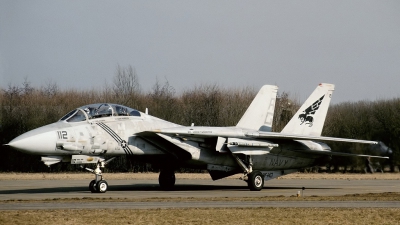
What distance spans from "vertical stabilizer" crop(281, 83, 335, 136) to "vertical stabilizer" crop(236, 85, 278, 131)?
880 mm

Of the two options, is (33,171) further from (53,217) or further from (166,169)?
(53,217)

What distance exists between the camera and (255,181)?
2248 cm

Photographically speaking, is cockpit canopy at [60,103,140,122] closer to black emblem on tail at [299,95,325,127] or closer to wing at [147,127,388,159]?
wing at [147,127,388,159]

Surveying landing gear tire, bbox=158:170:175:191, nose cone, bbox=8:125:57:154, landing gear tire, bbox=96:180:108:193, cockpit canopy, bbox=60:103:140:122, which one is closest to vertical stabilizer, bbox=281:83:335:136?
landing gear tire, bbox=158:170:175:191

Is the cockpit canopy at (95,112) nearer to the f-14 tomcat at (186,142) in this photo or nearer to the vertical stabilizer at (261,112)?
the f-14 tomcat at (186,142)

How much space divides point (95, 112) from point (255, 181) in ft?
21.0

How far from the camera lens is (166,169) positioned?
2303 cm

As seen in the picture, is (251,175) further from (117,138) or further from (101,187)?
(101,187)

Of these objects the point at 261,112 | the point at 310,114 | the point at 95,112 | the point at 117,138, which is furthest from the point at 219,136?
the point at 310,114

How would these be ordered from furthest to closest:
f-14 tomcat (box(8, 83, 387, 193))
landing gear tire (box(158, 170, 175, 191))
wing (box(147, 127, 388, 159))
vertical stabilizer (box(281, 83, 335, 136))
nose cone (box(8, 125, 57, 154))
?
vertical stabilizer (box(281, 83, 335, 136)) → landing gear tire (box(158, 170, 175, 191)) → wing (box(147, 127, 388, 159)) → f-14 tomcat (box(8, 83, 387, 193)) → nose cone (box(8, 125, 57, 154))

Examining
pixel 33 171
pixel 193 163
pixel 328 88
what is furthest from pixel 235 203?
pixel 33 171

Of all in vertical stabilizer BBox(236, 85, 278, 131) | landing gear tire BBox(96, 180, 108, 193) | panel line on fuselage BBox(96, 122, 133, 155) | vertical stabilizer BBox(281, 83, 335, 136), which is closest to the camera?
landing gear tire BBox(96, 180, 108, 193)

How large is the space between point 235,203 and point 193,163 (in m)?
5.99

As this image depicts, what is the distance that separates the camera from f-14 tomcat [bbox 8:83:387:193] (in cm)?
1950
